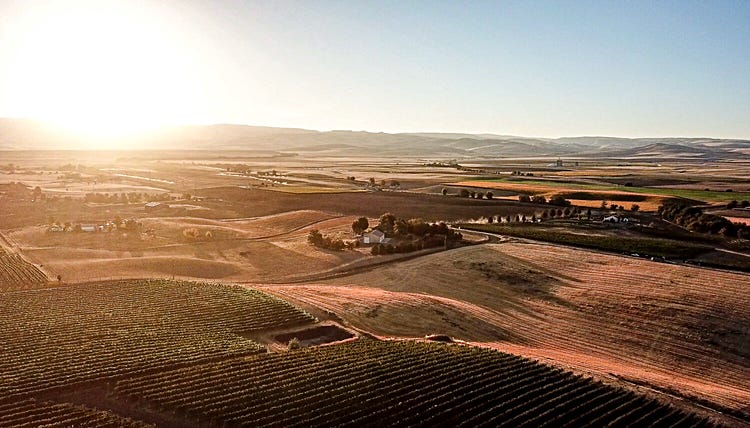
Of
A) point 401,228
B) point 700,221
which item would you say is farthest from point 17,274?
point 700,221

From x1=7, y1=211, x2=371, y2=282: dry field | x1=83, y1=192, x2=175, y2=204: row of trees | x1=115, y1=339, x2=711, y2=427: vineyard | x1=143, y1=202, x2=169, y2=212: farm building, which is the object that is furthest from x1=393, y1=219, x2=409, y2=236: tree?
x1=83, y1=192, x2=175, y2=204: row of trees

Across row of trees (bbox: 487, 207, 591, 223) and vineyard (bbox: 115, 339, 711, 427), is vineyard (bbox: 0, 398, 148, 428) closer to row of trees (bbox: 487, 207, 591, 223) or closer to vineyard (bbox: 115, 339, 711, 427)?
vineyard (bbox: 115, 339, 711, 427)

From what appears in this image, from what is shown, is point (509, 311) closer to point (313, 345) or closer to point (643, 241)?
point (313, 345)

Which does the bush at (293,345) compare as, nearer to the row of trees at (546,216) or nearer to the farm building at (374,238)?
the farm building at (374,238)

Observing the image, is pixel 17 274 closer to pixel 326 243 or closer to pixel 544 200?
pixel 326 243

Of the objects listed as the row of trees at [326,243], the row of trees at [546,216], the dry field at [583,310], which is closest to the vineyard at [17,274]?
the dry field at [583,310]

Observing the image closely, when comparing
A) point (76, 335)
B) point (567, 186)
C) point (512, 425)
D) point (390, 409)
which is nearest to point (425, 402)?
point (390, 409)
